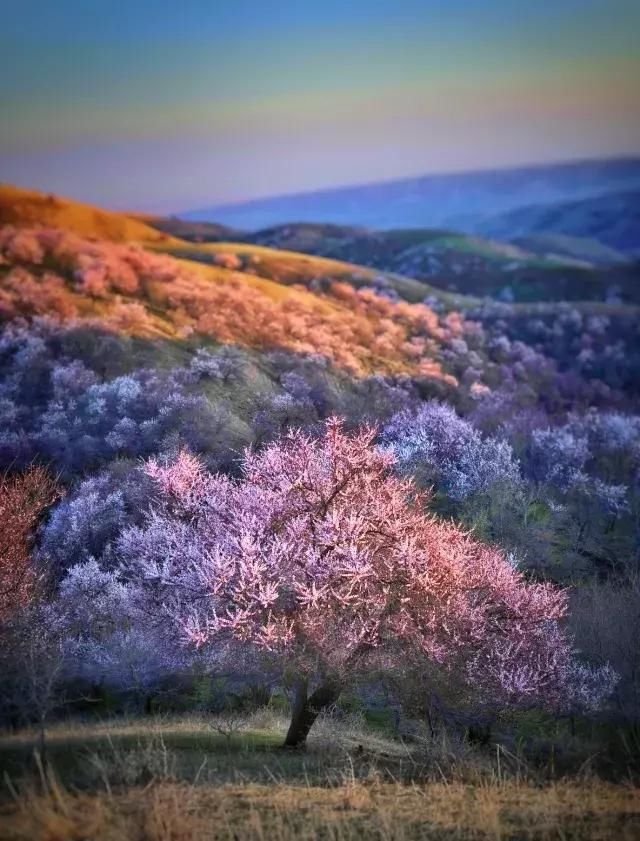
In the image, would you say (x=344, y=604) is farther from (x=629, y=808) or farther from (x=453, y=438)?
(x=453, y=438)

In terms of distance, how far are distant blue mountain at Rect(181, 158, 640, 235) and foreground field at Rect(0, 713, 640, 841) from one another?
366 feet

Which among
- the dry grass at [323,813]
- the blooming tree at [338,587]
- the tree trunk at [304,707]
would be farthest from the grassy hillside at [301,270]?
the dry grass at [323,813]

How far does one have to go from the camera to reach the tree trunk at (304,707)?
881 inches

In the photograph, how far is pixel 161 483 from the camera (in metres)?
31.3

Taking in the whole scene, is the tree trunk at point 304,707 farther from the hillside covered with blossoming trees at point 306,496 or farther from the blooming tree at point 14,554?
the blooming tree at point 14,554

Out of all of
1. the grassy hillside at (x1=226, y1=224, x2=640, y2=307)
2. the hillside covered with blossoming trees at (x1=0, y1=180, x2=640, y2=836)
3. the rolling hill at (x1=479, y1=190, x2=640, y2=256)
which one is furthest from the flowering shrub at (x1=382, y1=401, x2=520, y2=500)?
the rolling hill at (x1=479, y1=190, x2=640, y2=256)

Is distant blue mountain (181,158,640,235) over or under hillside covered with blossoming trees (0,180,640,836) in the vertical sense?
over

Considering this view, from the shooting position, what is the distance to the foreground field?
590 inches

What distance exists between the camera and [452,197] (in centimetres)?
15300

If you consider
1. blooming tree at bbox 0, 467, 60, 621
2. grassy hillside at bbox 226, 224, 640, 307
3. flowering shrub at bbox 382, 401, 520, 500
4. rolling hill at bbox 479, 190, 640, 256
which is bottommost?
flowering shrub at bbox 382, 401, 520, 500

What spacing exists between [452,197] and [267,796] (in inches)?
5814

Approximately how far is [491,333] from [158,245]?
1735 inches

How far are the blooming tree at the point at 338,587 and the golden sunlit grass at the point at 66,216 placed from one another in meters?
74.5

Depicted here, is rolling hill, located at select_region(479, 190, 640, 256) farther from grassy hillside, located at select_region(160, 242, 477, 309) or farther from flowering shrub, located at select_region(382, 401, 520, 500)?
flowering shrub, located at select_region(382, 401, 520, 500)
